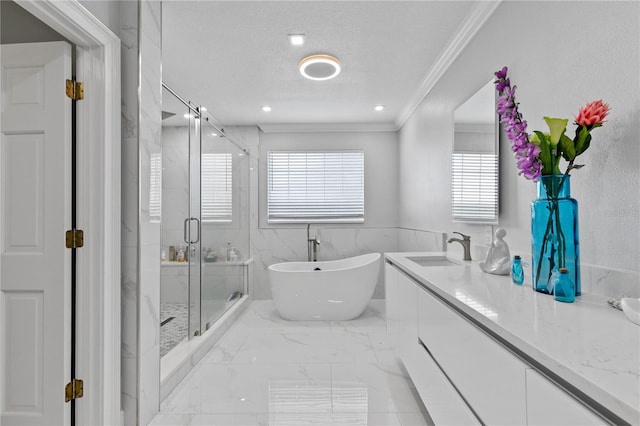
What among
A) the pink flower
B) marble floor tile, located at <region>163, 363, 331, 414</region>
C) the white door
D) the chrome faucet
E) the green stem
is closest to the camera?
the pink flower

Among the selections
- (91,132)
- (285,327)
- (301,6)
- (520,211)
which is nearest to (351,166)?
(285,327)

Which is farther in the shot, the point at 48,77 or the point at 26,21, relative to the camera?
the point at 26,21

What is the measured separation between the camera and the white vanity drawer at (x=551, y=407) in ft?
1.96

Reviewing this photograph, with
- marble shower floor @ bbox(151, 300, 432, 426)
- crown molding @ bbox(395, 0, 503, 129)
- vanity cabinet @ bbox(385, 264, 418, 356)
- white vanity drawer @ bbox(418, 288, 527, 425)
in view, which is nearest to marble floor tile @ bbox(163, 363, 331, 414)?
marble shower floor @ bbox(151, 300, 432, 426)

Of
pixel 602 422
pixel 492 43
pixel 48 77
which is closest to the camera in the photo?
pixel 602 422

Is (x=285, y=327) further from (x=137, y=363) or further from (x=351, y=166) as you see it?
(x=351, y=166)

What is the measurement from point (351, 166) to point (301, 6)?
272 centimetres

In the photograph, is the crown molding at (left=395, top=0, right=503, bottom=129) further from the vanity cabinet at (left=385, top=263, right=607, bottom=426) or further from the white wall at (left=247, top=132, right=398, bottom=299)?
the vanity cabinet at (left=385, top=263, right=607, bottom=426)

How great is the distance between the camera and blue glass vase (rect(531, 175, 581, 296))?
1123 mm

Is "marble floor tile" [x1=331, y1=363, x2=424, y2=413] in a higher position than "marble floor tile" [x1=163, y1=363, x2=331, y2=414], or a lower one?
higher

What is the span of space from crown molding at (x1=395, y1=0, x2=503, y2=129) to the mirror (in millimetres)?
403

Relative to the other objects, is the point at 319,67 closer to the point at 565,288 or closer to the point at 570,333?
the point at 565,288

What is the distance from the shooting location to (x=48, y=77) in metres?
1.55

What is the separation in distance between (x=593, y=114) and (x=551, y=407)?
89cm
